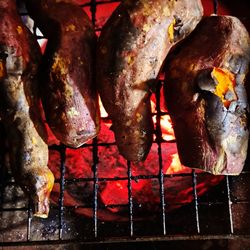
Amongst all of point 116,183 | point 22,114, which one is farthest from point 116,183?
point 22,114

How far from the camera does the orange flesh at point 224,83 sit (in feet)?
4.16

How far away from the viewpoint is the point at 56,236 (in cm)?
178

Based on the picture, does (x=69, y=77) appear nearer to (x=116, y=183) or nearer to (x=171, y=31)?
(x=171, y=31)

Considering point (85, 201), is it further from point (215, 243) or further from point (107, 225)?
point (215, 243)

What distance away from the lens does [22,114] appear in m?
1.37

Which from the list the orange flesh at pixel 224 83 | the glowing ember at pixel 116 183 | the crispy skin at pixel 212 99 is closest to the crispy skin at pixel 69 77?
the crispy skin at pixel 212 99

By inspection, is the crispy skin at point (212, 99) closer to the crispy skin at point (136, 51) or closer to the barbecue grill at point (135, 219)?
the crispy skin at point (136, 51)

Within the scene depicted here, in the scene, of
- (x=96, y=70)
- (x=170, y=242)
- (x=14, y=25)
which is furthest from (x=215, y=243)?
(x=14, y=25)

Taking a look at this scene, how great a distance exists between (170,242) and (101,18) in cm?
104

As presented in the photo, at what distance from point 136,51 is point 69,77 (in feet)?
0.67

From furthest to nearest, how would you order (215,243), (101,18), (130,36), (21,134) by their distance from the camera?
(101,18) < (215,243) < (21,134) < (130,36)

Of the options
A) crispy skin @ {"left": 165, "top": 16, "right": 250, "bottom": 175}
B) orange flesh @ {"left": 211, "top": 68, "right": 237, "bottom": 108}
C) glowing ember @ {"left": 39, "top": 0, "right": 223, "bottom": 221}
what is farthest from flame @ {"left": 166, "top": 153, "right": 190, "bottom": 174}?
orange flesh @ {"left": 211, "top": 68, "right": 237, "bottom": 108}

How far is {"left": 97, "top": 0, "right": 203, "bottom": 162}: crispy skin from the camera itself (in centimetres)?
127

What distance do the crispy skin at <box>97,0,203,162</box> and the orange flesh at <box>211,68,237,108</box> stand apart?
155 millimetres
